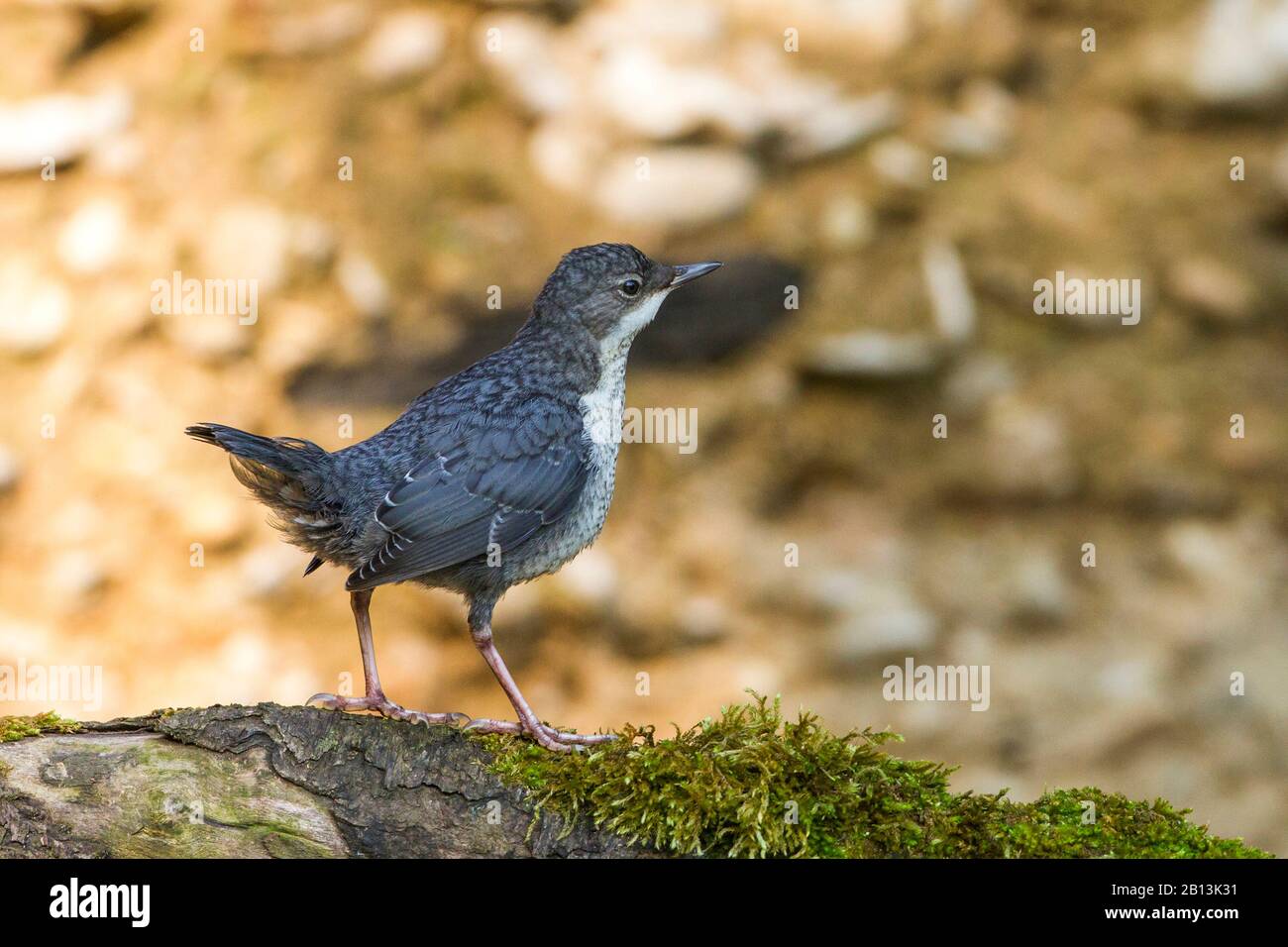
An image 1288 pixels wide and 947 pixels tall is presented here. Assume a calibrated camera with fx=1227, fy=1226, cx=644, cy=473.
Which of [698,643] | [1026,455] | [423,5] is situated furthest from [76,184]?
[1026,455]

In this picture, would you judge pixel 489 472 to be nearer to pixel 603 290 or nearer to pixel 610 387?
pixel 610 387

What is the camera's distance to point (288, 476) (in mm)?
3492

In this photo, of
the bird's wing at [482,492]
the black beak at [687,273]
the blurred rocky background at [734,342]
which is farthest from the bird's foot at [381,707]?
the blurred rocky background at [734,342]

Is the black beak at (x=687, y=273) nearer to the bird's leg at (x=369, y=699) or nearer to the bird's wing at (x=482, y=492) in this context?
the bird's wing at (x=482, y=492)

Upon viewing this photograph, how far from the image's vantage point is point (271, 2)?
649cm

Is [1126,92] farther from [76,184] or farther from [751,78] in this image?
[76,184]

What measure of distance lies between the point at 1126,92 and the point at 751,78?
7.34 ft

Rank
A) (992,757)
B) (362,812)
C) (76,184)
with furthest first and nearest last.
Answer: (992,757) < (76,184) < (362,812)

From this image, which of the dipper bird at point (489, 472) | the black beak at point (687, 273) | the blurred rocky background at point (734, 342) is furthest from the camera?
the blurred rocky background at point (734, 342)

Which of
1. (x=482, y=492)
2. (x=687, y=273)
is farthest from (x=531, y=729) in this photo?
(x=687, y=273)

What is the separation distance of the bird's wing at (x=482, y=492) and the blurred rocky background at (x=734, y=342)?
9.21 feet

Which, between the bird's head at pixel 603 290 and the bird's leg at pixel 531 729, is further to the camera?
the bird's head at pixel 603 290

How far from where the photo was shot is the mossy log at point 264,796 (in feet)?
10.1

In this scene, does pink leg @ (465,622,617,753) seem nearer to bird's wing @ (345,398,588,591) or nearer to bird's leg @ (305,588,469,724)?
bird's leg @ (305,588,469,724)
